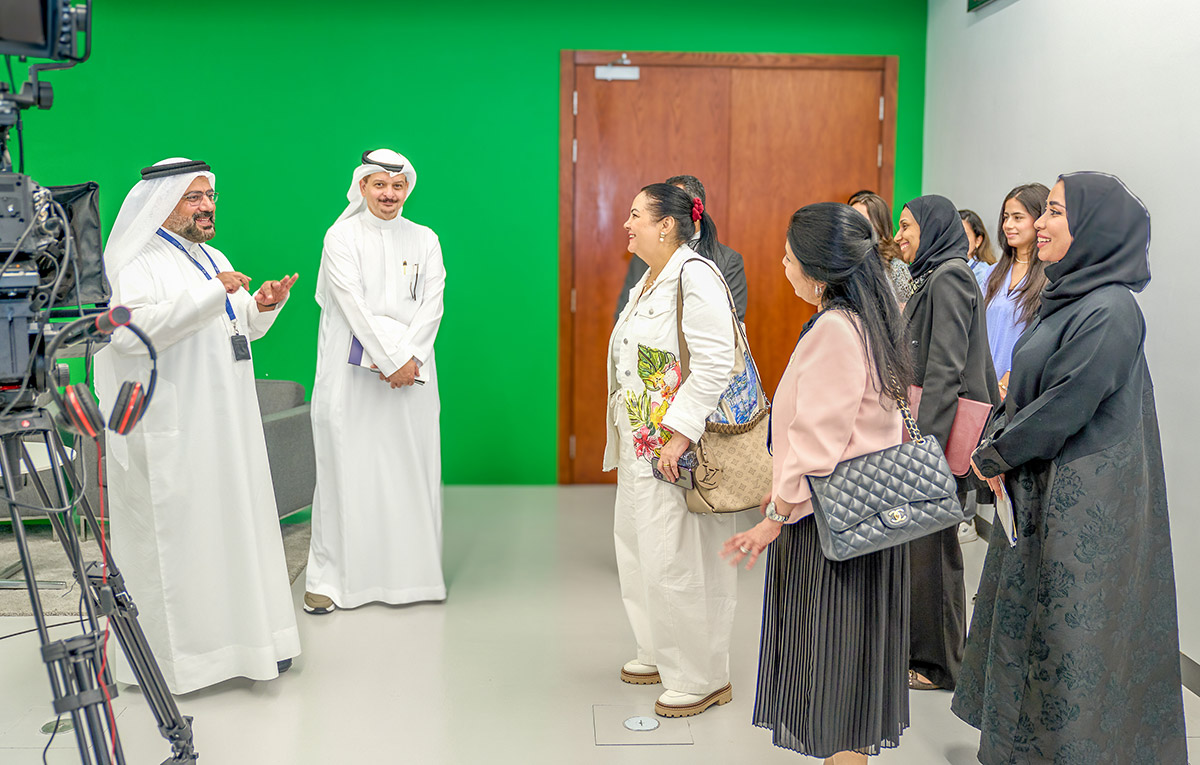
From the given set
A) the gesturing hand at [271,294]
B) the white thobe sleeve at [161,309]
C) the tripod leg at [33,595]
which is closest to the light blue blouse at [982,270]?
the gesturing hand at [271,294]

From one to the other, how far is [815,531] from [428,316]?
2214 mm

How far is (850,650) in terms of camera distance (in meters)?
2.23

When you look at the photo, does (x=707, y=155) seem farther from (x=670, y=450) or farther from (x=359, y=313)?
(x=670, y=450)

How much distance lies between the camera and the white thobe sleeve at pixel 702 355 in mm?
2805

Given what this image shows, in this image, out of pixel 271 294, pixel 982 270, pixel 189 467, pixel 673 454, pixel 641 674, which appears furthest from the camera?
pixel 982 270

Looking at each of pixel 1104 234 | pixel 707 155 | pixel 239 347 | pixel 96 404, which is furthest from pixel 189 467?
pixel 707 155

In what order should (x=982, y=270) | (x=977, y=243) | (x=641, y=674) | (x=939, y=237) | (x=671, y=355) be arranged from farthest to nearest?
(x=977, y=243), (x=982, y=270), (x=641, y=674), (x=939, y=237), (x=671, y=355)

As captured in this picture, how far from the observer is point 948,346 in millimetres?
2992

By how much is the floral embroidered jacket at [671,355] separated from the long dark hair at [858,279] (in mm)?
635

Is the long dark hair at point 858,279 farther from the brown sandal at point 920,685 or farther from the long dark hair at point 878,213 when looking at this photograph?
the long dark hair at point 878,213

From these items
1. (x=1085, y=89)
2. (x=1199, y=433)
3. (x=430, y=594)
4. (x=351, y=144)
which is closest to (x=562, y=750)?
(x=430, y=594)

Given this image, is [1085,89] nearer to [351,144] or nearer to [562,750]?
[562,750]

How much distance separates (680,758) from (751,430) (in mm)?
936

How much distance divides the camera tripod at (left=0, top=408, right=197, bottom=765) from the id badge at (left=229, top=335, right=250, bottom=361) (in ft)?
3.40
